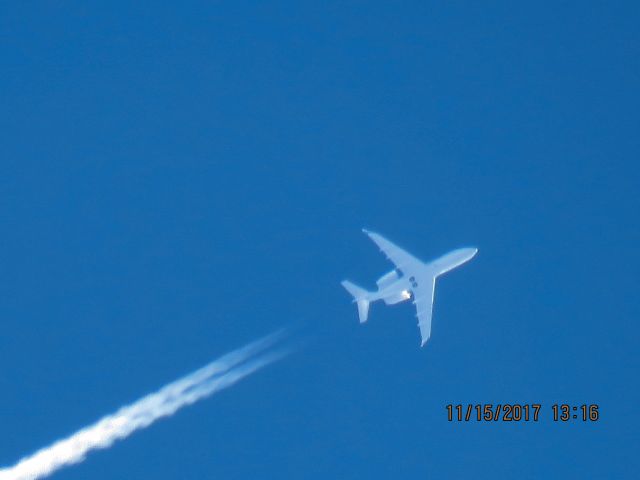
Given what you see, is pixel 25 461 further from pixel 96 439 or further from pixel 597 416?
pixel 597 416

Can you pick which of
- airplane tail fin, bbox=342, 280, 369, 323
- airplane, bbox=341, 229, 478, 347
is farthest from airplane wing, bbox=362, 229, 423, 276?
airplane tail fin, bbox=342, 280, 369, 323

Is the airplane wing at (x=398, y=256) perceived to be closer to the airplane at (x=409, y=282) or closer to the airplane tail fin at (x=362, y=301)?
the airplane at (x=409, y=282)

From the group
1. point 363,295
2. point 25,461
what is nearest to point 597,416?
point 363,295

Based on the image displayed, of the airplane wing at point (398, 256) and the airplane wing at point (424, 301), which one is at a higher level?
the airplane wing at point (398, 256)

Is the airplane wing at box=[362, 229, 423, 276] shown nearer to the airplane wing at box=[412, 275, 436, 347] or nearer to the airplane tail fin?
the airplane wing at box=[412, 275, 436, 347]

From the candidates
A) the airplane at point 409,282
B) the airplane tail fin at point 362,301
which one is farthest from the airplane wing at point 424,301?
the airplane tail fin at point 362,301

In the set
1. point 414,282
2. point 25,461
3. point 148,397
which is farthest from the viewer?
point 414,282

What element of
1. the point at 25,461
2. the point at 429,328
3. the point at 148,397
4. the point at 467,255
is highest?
the point at 467,255
